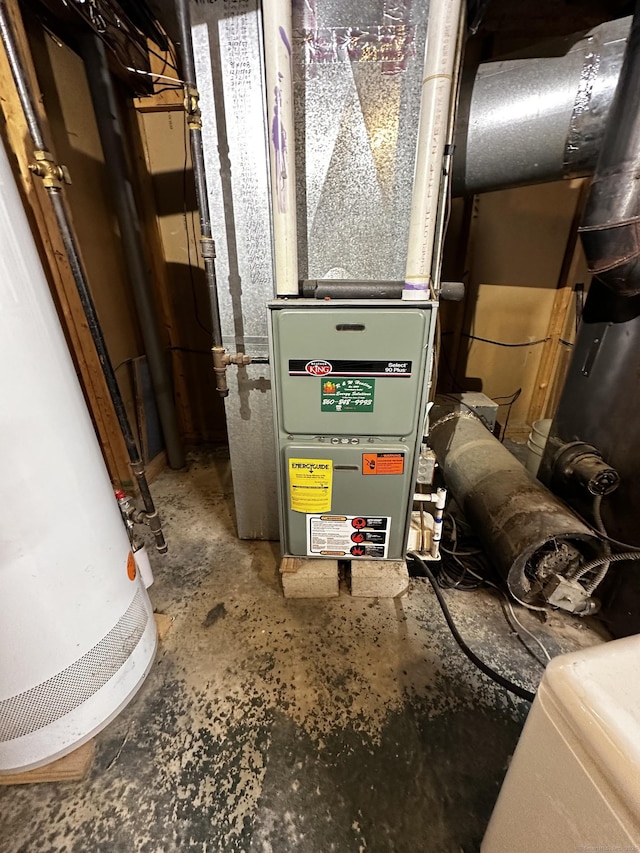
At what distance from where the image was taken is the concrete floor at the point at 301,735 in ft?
2.96

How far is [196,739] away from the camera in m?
1.07

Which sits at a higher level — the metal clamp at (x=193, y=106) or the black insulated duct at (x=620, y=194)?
the metal clamp at (x=193, y=106)

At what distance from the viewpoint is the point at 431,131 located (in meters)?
0.99

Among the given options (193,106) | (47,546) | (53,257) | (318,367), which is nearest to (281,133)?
(193,106)

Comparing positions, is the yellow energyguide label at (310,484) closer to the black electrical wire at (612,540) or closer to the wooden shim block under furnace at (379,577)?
the wooden shim block under furnace at (379,577)

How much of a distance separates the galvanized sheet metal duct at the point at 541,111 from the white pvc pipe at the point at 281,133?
697 millimetres

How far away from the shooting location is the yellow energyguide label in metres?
1.23

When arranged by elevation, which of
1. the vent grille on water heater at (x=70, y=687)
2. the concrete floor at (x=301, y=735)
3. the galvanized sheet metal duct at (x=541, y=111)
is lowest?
the concrete floor at (x=301, y=735)

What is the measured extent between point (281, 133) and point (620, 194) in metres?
1.05

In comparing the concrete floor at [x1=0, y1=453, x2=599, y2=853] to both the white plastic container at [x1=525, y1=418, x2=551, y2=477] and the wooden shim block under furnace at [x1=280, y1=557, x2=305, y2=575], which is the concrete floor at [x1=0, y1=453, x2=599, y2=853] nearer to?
the wooden shim block under furnace at [x1=280, y1=557, x2=305, y2=575]

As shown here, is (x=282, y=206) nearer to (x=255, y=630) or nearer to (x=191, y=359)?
(x=255, y=630)

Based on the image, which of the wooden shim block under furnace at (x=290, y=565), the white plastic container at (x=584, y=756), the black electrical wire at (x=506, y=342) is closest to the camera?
the white plastic container at (x=584, y=756)

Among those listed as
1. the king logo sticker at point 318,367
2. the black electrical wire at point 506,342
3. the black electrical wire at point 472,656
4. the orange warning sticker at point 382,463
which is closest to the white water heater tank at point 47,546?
the king logo sticker at point 318,367

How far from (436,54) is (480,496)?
148 centimetres
